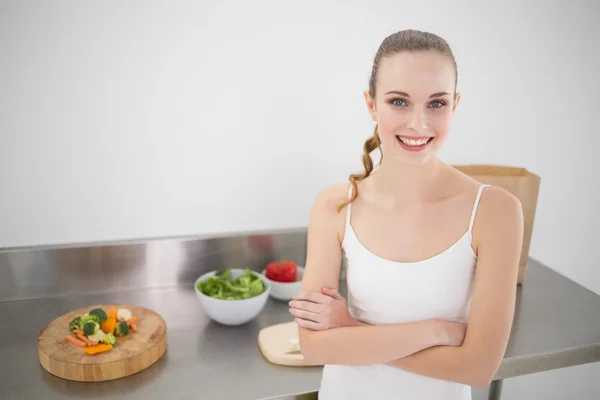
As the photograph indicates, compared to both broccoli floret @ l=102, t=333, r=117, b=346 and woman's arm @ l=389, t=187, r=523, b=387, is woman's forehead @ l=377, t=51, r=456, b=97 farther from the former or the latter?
broccoli floret @ l=102, t=333, r=117, b=346

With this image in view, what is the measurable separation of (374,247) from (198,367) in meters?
0.50

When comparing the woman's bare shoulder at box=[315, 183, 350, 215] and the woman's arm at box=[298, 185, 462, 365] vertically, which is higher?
the woman's bare shoulder at box=[315, 183, 350, 215]

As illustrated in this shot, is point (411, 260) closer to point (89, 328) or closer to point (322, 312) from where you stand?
point (322, 312)

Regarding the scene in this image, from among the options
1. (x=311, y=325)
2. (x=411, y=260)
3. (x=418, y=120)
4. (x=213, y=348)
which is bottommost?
(x=213, y=348)

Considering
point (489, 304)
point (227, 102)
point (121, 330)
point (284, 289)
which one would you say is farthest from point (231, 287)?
point (489, 304)

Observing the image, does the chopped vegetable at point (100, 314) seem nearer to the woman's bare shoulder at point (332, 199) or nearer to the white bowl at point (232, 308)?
the white bowl at point (232, 308)

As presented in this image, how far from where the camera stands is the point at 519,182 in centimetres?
147

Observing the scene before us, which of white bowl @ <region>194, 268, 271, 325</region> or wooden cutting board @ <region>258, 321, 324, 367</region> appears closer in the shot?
wooden cutting board @ <region>258, 321, 324, 367</region>

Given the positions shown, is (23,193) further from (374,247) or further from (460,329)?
(460,329)

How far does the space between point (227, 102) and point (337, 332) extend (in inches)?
32.0

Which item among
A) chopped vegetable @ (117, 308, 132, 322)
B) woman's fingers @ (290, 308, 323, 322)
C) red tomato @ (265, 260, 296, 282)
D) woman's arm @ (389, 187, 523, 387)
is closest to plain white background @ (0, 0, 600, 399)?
red tomato @ (265, 260, 296, 282)

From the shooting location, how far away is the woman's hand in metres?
1.00

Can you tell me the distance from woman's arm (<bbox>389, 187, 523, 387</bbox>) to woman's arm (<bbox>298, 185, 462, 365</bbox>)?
37mm

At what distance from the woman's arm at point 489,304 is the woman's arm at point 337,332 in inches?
1.5
